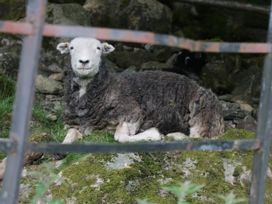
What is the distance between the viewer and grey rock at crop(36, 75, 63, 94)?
8.73 m

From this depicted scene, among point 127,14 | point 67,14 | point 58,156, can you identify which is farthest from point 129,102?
point 127,14

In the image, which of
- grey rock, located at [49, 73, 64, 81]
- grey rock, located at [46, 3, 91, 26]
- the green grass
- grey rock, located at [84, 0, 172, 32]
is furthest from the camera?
grey rock, located at [84, 0, 172, 32]

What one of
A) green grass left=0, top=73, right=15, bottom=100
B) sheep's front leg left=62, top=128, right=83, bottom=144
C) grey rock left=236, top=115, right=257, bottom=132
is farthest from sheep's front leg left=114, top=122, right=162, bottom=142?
green grass left=0, top=73, right=15, bottom=100

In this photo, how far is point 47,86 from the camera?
29.1ft

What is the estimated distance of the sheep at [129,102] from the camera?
242 inches

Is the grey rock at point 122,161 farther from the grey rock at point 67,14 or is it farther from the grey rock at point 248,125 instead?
the grey rock at point 67,14

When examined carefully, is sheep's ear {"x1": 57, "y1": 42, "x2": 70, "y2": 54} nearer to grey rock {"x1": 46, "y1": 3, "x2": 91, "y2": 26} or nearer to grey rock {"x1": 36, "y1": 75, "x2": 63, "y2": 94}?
grey rock {"x1": 36, "y1": 75, "x2": 63, "y2": 94}

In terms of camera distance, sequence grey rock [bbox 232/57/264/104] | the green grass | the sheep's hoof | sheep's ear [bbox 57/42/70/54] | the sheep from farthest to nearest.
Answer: grey rock [bbox 232/57/264/104], the green grass, sheep's ear [bbox 57/42/70/54], the sheep, the sheep's hoof

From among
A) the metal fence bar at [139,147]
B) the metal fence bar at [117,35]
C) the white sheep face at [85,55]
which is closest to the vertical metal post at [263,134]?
the metal fence bar at [139,147]

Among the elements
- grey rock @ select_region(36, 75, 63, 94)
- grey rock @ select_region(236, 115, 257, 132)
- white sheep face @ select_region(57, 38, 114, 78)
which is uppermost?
white sheep face @ select_region(57, 38, 114, 78)

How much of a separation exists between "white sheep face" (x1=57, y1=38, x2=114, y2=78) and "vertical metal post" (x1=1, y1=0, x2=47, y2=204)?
3.78 m

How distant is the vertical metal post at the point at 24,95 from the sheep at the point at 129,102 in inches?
147

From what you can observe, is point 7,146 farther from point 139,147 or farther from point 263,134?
point 263,134

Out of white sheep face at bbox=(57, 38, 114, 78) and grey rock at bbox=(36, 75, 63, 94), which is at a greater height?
white sheep face at bbox=(57, 38, 114, 78)
